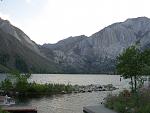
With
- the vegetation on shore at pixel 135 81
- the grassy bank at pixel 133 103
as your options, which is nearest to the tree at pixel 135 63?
the vegetation on shore at pixel 135 81

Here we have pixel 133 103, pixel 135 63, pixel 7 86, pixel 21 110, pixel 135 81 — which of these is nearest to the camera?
pixel 133 103

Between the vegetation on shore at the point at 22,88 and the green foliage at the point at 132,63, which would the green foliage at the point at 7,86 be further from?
the green foliage at the point at 132,63

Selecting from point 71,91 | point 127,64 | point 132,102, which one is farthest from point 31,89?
point 132,102

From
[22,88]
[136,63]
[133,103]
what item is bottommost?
[133,103]

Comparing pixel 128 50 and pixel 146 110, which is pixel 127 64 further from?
pixel 146 110

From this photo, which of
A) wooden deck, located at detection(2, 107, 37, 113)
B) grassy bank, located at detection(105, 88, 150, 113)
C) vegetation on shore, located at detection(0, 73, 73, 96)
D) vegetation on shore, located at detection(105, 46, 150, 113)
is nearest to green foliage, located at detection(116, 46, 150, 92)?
vegetation on shore, located at detection(105, 46, 150, 113)

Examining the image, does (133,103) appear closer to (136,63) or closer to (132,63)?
(136,63)

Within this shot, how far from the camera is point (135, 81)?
65938 mm

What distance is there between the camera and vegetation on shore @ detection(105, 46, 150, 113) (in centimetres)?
5178

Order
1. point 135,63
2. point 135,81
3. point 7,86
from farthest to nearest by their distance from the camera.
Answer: point 7,86, point 135,81, point 135,63

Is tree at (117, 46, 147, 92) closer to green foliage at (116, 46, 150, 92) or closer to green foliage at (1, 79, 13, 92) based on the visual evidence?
green foliage at (116, 46, 150, 92)

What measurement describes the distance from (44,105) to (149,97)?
3386 centimetres

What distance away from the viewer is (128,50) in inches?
2689

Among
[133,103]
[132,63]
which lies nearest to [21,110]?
[133,103]
